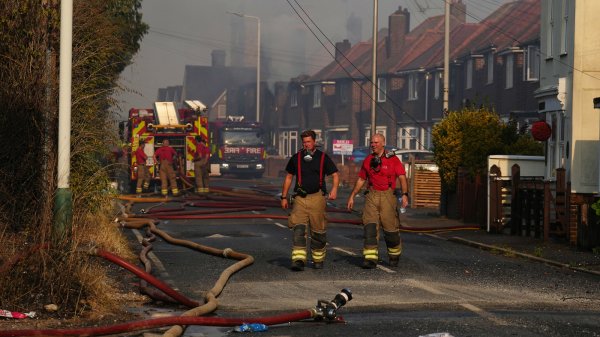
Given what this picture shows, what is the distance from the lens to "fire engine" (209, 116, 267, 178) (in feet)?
208

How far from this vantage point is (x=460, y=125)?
27.8m

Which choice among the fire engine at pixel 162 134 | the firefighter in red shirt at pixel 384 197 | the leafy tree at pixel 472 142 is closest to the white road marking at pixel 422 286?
the firefighter in red shirt at pixel 384 197

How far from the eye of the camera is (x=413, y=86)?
237 ft

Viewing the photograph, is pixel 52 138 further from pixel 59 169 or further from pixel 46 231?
pixel 46 231

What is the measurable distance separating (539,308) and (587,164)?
1180 cm

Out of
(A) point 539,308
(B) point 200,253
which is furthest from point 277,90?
(A) point 539,308

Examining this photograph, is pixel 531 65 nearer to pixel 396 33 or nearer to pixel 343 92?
pixel 396 33

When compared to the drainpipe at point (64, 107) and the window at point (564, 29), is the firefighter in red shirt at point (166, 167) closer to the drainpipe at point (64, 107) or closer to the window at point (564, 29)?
the window at point (564, 29)

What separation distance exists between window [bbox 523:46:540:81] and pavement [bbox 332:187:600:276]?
23.9 metres

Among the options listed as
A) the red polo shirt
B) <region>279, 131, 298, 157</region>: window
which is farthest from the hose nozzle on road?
<region>279, 131, 298, 157</region>: window

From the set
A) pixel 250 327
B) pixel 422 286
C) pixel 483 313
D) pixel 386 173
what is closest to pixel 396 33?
pixel 386 173

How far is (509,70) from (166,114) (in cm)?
2144

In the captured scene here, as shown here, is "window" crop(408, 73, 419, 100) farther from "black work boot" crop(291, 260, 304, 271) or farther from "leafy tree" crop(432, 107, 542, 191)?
"black work boot" crop(291, 260, 304, 271)

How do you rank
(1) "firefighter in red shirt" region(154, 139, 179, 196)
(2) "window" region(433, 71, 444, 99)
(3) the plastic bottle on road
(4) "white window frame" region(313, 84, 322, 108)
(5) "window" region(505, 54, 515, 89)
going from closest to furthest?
(3) the plastic bottle on road < (1) "firefighter in red shirt" region(154, 139, 179, 196) < (5) "window" region(505, 54, 515, 89) < (2) "window" region(433, 71, 444, 99) < (4) "white window frame" region(313, 84, 322, 108)
